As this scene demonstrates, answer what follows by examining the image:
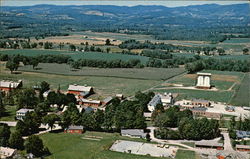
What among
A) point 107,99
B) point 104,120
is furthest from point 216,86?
point 104,120

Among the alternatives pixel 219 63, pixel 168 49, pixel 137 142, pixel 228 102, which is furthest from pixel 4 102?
pixel 168 49

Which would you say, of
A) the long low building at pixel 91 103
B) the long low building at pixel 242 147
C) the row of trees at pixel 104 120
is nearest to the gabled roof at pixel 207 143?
the long low building at pixel 242 147

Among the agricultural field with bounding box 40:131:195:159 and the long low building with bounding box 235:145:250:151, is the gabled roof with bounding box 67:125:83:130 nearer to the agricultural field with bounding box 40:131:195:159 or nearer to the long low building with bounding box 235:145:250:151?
the agricultural field with bounding box 40:131:195:159

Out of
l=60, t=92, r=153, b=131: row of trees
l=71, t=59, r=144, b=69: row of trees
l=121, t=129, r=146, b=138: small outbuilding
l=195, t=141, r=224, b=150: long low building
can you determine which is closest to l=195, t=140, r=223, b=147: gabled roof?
l=195, t=141, r=224, b=150: long low building

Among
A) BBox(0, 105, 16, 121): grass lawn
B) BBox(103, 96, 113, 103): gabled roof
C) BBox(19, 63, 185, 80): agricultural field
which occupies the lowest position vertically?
BBox(0, 105, 16, 121): grass lawn

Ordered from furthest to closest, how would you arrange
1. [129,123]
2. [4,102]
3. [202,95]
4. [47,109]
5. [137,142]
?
[202,95] < [4,102] < [47,109] < [129,123] < [137,142]

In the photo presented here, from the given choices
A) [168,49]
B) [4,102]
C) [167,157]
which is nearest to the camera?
[167,157]

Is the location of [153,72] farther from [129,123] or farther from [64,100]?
[129,123]
